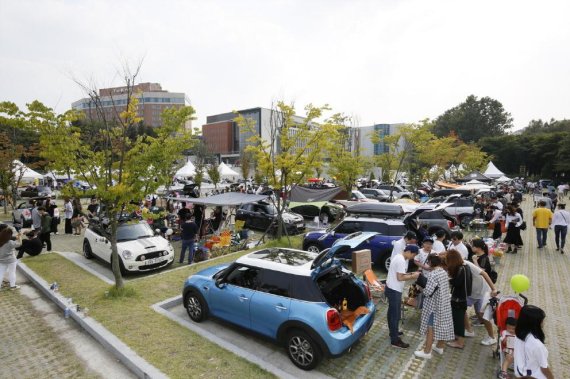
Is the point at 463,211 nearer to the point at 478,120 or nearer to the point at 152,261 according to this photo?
the point at 152,261

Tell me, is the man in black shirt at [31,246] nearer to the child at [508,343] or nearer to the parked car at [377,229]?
the parked car at [377,229]

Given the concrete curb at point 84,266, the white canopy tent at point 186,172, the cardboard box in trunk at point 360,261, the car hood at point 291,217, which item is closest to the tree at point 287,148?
the car hood at point 291,217

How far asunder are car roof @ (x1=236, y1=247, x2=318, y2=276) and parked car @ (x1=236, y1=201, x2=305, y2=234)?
27.5ft

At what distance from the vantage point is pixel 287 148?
12.8 m

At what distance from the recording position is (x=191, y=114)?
8195mm

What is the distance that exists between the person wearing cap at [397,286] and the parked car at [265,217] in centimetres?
939

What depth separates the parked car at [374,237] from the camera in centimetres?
944

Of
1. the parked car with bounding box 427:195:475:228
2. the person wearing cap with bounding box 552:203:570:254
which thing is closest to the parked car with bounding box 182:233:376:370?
the person wearing cap with bounding box 552:203:570:254

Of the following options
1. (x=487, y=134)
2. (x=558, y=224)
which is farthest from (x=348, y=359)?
(x=487, y=134)

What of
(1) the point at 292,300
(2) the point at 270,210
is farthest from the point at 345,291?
(2) the point at 270,210

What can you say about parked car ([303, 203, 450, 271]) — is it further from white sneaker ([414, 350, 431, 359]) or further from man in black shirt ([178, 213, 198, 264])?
white sneaker ([414, 350, 431, 359])

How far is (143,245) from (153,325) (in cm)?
416

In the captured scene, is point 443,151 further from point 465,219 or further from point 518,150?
point 518,150

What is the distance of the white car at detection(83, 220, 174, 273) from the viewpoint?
924 centimetres
